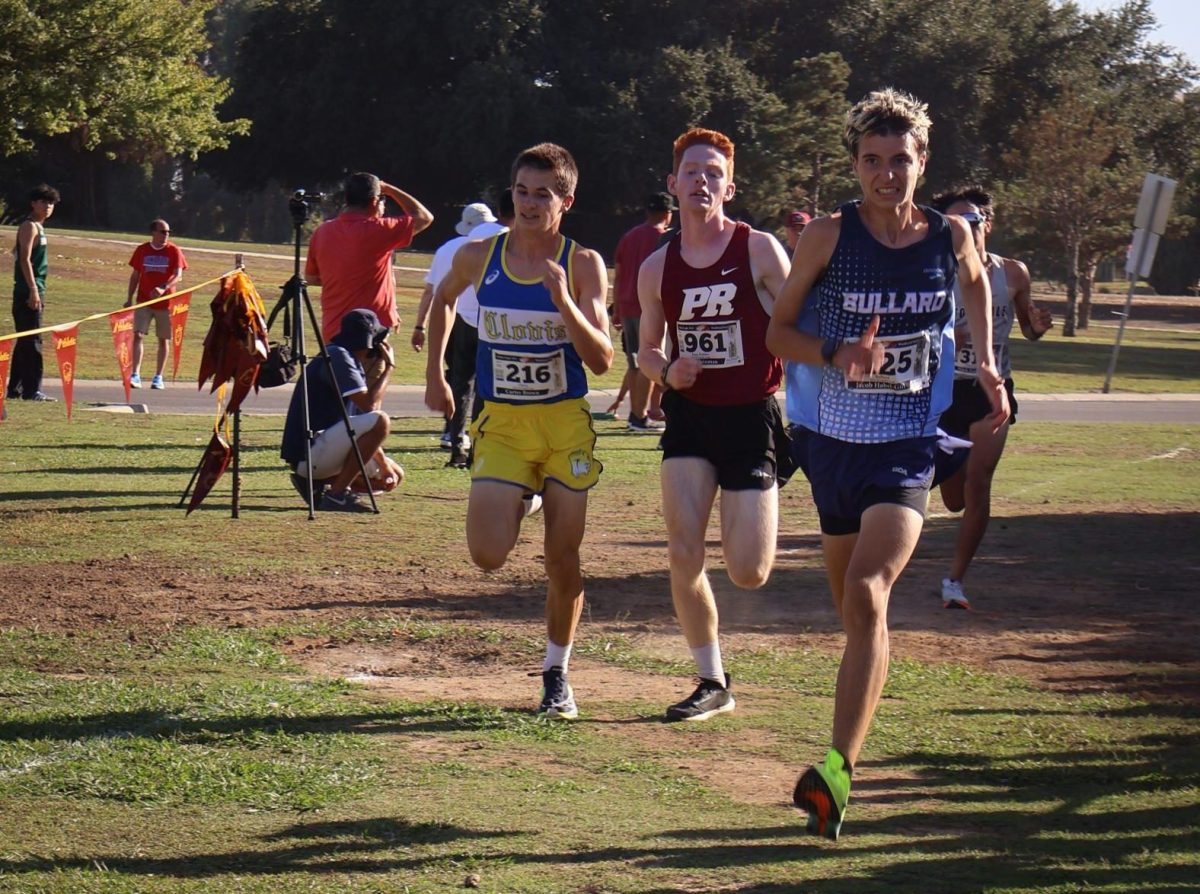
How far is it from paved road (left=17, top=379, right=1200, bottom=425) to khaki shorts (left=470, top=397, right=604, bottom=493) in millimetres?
12581

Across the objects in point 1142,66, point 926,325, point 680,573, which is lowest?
point 680,573

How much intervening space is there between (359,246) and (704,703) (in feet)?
20.1

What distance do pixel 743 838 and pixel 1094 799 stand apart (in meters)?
1.32

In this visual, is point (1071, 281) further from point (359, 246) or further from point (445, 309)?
point (445, 309)

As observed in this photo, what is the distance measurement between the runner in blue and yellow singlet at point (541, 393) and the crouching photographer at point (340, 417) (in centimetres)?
477

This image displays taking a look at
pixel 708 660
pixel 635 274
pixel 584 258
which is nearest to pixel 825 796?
pixel 708 660

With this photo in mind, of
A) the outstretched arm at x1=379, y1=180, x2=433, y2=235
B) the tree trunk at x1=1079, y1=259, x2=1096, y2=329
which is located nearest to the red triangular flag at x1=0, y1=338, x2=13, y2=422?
the outstretched arm at x1=379, y1=180, x2=433, y2=235

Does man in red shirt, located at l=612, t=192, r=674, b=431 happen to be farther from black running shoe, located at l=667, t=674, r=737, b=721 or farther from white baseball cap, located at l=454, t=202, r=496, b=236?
black running shoe, located at l=667, t=674, r=737, b=721

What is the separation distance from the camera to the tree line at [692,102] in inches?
1992

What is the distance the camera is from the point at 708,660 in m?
6.62

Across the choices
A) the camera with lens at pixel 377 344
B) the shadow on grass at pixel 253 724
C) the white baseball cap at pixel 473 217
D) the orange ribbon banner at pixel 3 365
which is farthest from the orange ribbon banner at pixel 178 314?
the shadow on grass at pixel 253 724

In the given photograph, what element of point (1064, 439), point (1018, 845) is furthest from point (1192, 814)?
point (1064, 439)

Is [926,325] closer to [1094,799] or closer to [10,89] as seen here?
[1094,799]

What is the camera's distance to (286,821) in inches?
202
